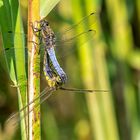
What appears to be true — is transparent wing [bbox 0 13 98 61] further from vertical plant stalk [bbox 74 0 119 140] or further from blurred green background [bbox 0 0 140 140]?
vertical plant stalk [bbox 74 0 119 140]

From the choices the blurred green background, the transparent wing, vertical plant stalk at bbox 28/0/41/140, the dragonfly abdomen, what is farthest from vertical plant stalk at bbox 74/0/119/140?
vertical plant stalk at bbox 28/0/41/140

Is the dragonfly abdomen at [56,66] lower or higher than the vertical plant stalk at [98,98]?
higher

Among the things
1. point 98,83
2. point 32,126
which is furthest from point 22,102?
point 98,83

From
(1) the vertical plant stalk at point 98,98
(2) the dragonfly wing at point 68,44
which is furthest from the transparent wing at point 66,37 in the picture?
(1) the vertical plant stalk at point 98,98

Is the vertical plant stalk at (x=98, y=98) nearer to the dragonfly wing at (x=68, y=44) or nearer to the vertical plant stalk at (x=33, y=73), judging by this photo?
the dragonfly wing at (x=68, y=44)

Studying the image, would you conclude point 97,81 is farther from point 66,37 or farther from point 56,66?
point 56,66

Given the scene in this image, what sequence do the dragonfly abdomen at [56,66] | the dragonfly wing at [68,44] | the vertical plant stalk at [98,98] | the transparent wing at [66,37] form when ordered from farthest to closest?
1. the vertical plant stalk at [98,98]
2. the dragonfly wing at [68,44]
3. the dragonfly abdomen at [56,66]
4. the transparent wing at [66,37]

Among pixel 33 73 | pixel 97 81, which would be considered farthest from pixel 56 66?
pixel 97 81
